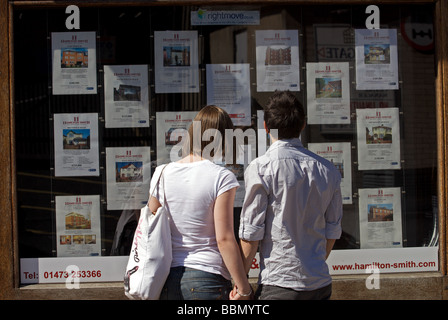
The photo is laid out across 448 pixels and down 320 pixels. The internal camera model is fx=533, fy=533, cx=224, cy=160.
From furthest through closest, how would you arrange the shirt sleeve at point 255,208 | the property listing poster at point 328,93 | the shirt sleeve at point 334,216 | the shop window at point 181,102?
the property listing poster at point 328,93 → the shop window at point 181,102 → the shirt sleeve at point 334,216 → the shirt sleeve at point 255,208

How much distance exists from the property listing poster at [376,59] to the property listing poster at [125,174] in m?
2.00

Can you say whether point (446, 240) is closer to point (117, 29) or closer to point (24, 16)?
point (117, 29)

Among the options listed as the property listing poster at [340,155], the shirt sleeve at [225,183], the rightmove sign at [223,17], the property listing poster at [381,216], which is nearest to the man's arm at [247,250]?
the shirt sleeve at [225,183]

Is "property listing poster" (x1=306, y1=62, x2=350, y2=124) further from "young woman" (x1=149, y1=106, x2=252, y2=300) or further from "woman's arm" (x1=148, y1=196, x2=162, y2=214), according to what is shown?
"woman's arm" (x1=148, y1=196, x2=162, y2=214)

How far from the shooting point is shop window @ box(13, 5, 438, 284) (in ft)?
14.9

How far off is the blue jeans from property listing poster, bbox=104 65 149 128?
80.3 inches

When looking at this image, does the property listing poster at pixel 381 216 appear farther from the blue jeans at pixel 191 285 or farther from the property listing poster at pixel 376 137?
the blue jeans at pixel 191 285

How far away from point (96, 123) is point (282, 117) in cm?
229

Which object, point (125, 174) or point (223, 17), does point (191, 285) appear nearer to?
point (125, 174)

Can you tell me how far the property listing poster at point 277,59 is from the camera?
15.2 feet

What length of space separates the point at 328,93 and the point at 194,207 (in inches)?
90.7

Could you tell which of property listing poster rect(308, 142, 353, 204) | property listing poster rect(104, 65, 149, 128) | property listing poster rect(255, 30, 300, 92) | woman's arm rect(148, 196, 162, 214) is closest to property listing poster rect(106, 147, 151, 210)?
property listing poster rect(104, 65, 149, 128)

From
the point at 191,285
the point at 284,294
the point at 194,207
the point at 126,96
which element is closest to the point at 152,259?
the point at 191,285

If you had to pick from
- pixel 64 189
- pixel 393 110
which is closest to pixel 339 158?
pixel 393 110
